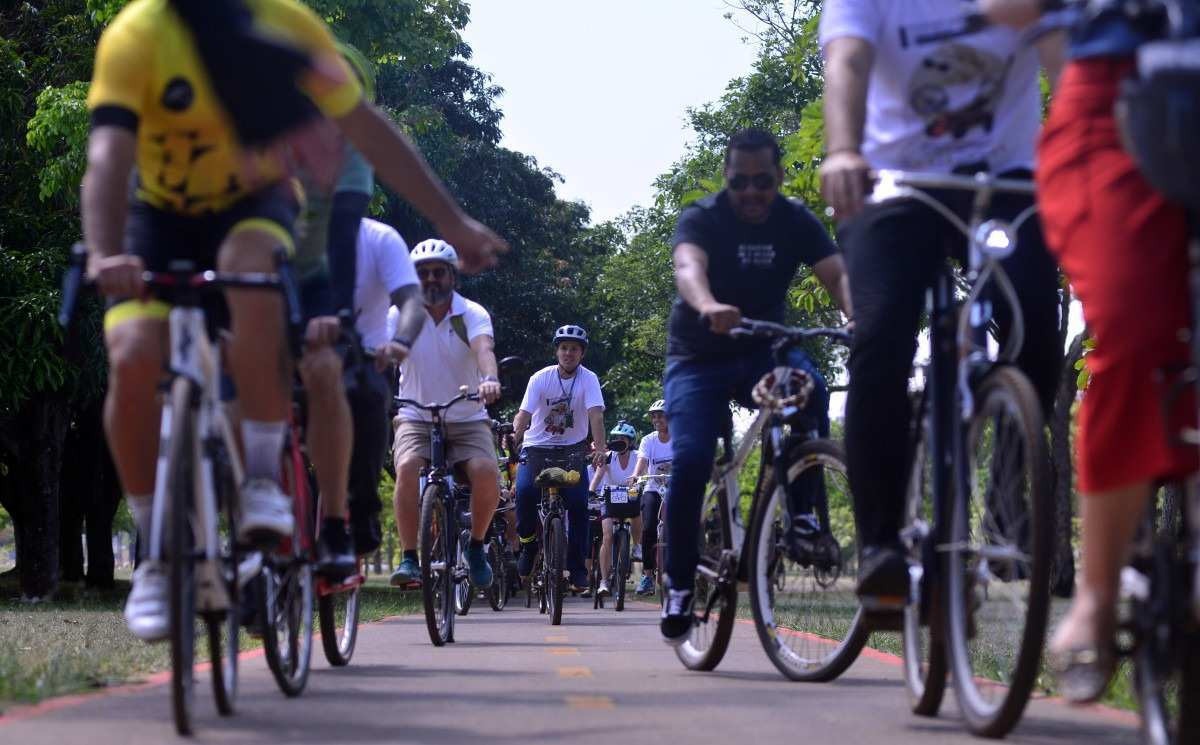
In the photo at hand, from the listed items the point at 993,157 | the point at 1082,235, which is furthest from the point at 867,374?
the point at 1082,235

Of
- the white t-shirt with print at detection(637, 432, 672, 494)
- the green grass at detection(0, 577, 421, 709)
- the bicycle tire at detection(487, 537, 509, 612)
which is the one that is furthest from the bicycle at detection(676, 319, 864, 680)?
the white t-shirt with print at detection(637, 432, 672, 494)

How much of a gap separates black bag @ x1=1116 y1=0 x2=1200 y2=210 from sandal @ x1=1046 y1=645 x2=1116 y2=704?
85 centimetres

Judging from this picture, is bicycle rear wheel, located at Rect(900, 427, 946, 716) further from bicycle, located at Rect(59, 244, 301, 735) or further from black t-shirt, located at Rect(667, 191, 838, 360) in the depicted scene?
black t-shirt, located at Rect(667, 191, 838, 360)

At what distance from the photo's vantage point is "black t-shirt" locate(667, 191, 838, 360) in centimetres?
707

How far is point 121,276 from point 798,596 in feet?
9.34

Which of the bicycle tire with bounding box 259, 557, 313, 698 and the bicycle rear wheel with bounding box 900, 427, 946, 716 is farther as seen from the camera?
the bicycle tire with bounding box 259, 557, 313, 698

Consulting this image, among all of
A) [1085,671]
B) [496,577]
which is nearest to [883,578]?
[1085,671]

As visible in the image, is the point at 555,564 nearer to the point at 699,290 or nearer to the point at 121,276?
the point at 699,290

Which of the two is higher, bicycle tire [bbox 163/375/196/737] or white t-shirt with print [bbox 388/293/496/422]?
white t-shirt with print [bbox 388/293/496/422]

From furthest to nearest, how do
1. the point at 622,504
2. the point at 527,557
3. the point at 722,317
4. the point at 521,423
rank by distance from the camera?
the point at 622,504 → the point at 527,557 → the point at 521,423 → the point at 722,317

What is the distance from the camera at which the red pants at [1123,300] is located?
11.3ft

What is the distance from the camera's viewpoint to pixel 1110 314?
11.4 ft

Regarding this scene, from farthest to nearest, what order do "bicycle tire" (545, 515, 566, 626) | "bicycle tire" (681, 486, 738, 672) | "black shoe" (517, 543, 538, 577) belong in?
"black shoe" (517, 543, 538, 577) < "bicycle tire" (545, 515, 566, 626) < "bicycle tire" (681, 486, 738, 672)

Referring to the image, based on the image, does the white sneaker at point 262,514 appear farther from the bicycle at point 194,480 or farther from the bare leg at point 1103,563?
the bare leg at point 1103,563
